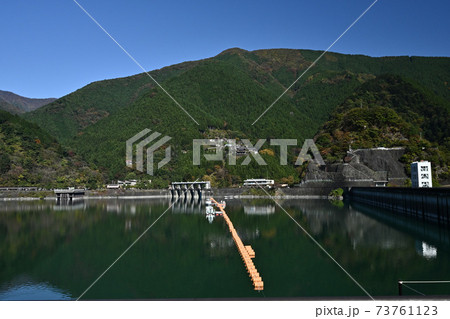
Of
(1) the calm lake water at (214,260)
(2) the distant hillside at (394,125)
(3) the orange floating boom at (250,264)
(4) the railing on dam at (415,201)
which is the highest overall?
(2) the distant hillside at (394,125)

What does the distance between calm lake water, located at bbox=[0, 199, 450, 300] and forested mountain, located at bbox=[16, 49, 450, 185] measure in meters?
58.6

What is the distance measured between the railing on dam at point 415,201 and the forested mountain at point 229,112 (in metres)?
36.4

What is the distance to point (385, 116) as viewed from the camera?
89312 millimetres

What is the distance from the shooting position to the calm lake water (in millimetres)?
14523

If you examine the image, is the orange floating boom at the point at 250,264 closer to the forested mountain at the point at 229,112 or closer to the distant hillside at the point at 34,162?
the forested mountain at the point at 229,112

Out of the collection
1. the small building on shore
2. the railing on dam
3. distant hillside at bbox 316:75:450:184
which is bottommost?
the railing on dam

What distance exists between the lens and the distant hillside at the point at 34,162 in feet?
278

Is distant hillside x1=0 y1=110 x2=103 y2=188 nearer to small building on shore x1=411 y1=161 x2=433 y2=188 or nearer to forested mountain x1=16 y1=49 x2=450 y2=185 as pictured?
Result: forested mountain x1=16 y1=49 x2=450 y2=185

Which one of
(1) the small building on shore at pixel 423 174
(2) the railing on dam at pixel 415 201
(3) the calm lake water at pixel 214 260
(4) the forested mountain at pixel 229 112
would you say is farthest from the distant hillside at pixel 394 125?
(3) the calm lake water at pixel 214 260

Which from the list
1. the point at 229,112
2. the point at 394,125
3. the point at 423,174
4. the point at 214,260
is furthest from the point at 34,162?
the point at 214,260

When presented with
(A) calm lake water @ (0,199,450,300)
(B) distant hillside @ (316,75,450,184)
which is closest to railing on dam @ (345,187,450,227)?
(A) calm lake water @ (0,199,450,300)

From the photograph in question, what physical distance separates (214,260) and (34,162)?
82276mm

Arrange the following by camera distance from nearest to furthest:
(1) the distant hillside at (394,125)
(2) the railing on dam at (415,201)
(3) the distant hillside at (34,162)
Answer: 1. (2) the railing on dam at (415,201)
2. (1) the distant hillside at (394,125)
3. (3) the distant hillside at (34,162)

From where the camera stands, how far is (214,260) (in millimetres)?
19750
